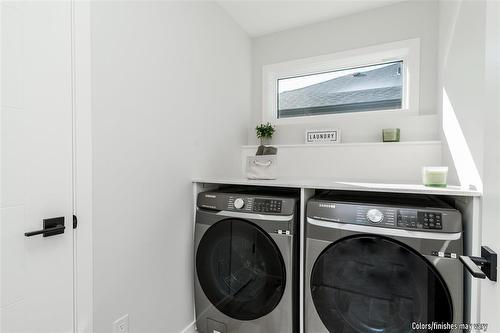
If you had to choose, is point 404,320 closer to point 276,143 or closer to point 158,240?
point 158,240

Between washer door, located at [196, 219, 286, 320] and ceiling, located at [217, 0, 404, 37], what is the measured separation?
1.75 metres

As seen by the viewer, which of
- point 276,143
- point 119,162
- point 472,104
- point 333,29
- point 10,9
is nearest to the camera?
point 10,9

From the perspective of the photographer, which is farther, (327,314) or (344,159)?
(344,159)

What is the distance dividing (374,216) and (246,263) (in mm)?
758

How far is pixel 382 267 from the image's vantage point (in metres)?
1.14

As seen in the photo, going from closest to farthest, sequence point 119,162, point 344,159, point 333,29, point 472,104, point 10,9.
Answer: point 10,9 → point 472,104 → point 119,162 → point 344,159 → point 333,29

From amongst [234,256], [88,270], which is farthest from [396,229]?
[88,270]

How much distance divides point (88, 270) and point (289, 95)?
2.12 metres

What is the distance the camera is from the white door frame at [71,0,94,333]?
3.39ft

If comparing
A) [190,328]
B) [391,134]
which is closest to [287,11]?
[391,134]

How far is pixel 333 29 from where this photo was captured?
219 cm

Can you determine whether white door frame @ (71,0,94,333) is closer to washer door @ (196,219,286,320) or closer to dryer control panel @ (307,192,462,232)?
washer door @ (196,219,286,320)

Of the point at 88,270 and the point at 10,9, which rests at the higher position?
the point at 10,9

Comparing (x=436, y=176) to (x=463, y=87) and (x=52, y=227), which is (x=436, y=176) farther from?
(x=52, y=227)
